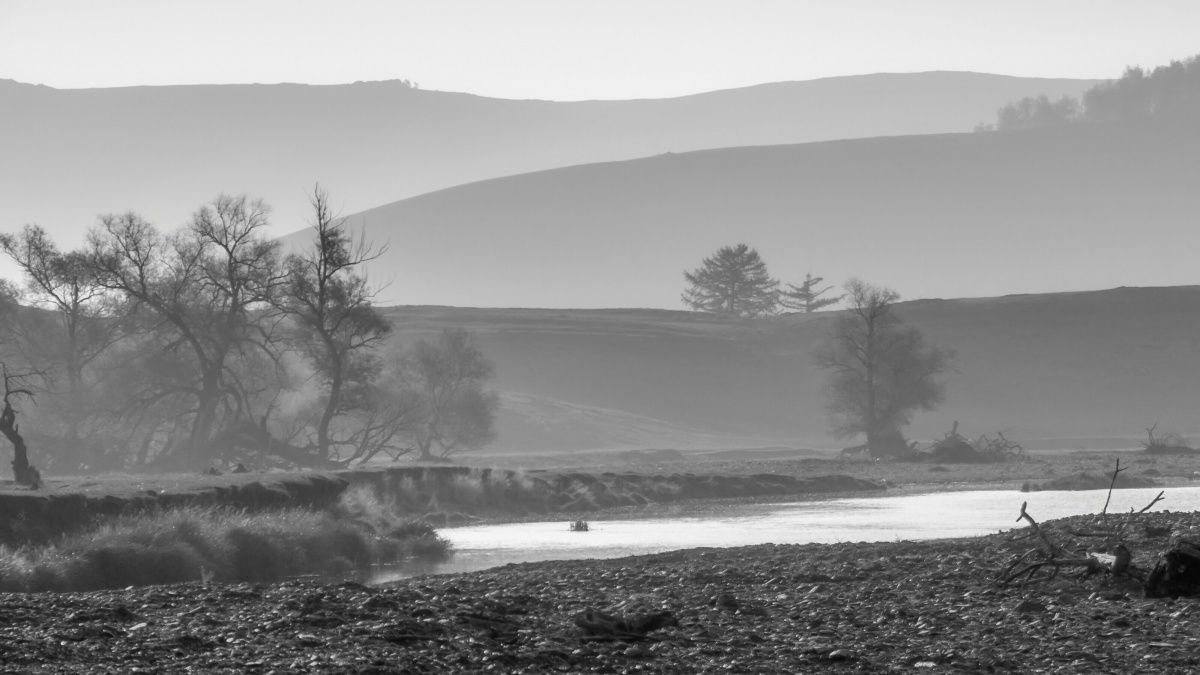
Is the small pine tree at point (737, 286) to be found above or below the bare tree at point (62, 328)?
above

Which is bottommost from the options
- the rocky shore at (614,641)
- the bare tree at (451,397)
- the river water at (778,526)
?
the river water at (778,526)

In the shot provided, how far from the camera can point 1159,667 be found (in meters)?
12.7

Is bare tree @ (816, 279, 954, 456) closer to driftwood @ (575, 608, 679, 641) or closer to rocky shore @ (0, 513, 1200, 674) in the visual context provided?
rocky shore @ (0, 513, 1200, 674)

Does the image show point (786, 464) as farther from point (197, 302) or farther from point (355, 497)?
point (355, 497)

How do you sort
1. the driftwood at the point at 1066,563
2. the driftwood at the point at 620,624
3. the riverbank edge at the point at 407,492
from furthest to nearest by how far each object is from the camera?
the riverbank edge at the point at 407,492
the driftwood at the point at 1066,563
the driftwood at the point at 620,624

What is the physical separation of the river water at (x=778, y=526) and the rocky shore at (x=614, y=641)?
397 inches

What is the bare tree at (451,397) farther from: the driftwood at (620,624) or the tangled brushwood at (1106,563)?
the driftwood at (620,624)

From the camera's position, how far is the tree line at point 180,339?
53375mm

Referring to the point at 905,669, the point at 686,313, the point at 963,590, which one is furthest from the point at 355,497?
the point at 686,313

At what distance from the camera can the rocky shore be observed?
12.5 meters

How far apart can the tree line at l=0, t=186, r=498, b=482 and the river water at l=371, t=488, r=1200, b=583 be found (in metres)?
16.4

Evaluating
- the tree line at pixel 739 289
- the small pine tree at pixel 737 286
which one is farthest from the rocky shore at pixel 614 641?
the small pine tree at pixel 737 286

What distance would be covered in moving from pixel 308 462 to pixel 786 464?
23536 mm

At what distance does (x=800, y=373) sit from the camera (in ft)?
369
